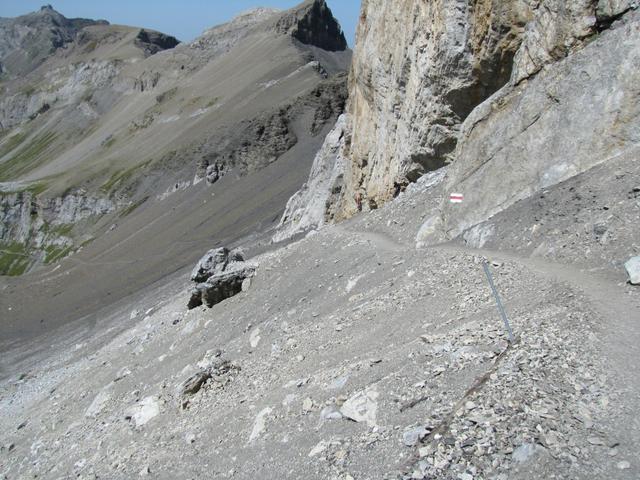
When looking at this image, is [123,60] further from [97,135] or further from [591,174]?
[591,174]

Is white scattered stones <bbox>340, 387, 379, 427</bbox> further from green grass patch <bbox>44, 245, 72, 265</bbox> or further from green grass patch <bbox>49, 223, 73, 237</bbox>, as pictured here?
green grass patch <bbox>49, 223, 73, 237</bbox>

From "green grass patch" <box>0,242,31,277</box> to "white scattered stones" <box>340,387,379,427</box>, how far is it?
370ft

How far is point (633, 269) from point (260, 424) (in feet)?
26.2

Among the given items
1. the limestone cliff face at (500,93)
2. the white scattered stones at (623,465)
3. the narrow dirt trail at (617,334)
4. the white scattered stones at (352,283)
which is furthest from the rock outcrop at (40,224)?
the white scattered stones at (623,465)

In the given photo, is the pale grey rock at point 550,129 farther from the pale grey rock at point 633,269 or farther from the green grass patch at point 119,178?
the green grass patch at point 119,178

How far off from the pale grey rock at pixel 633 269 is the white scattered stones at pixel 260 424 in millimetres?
7637

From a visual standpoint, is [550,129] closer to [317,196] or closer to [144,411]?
[144,411]

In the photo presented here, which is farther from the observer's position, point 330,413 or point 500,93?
point 500,93

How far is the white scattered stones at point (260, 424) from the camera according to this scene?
11870mm

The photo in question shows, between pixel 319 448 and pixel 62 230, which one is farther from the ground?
pixel 62 230

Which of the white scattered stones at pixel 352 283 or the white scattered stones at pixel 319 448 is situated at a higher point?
the white scattered stones at pixel 319 448

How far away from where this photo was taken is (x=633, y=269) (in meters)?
10.9

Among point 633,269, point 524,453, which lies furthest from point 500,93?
point 524,453

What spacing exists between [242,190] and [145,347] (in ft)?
166
